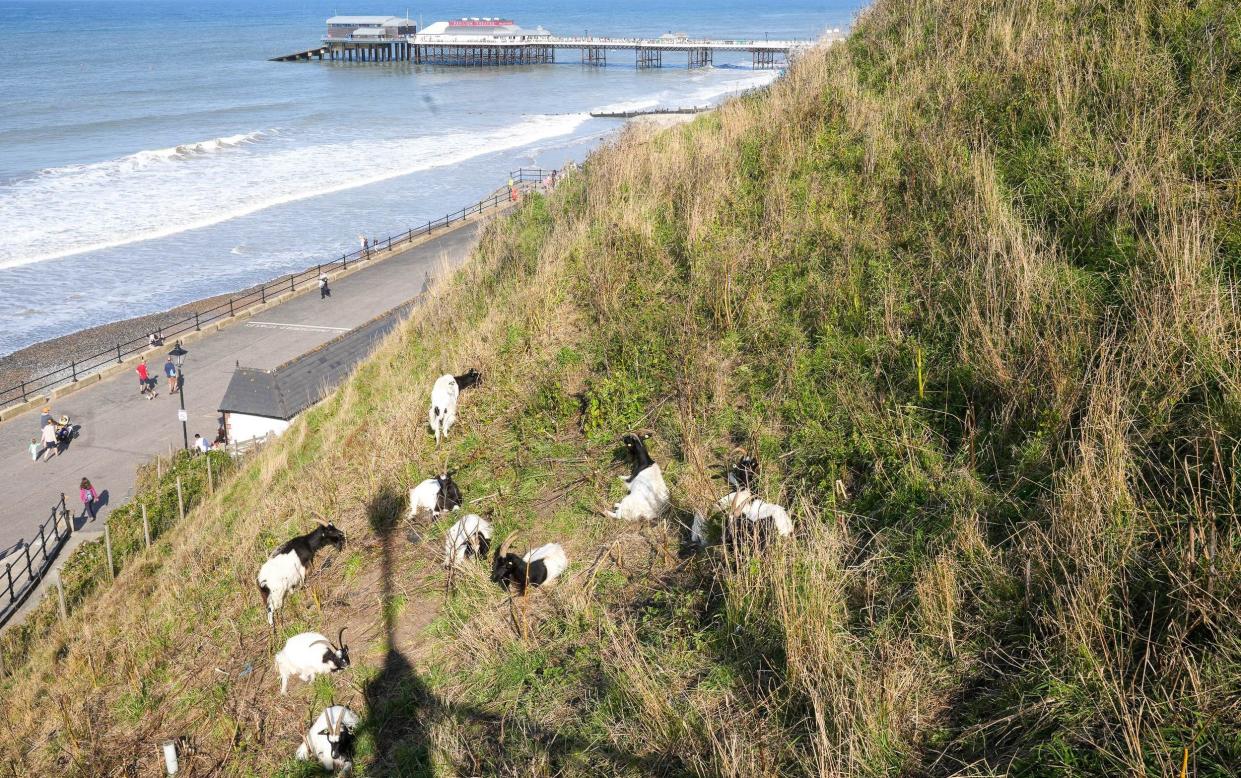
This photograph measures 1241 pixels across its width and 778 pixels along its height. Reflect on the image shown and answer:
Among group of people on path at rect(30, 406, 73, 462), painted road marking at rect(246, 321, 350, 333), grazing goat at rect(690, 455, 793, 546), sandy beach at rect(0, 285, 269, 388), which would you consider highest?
grazing goat at rect(690, 455, 793, 546)

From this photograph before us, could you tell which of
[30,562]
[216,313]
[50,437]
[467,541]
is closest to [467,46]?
[216,313]

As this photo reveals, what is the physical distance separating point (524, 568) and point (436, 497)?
1.89 meters

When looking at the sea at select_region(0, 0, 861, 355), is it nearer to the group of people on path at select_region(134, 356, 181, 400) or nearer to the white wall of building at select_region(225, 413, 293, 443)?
the group of people on path at select_region(134, 356, 181, 400)

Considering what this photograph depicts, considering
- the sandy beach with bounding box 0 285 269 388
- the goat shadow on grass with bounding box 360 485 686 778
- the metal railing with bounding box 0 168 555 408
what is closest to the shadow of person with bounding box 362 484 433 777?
the goat shadow on grass with bounding box 360 485 686 778

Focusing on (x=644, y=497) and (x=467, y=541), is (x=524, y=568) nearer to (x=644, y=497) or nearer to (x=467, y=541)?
(x=467, y=541)

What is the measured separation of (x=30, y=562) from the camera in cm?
1506

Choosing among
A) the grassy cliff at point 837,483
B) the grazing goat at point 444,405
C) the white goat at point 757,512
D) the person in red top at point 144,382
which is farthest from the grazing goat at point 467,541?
the person in red top at point 144,382

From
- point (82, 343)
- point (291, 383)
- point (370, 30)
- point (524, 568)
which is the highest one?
point (370, 30)

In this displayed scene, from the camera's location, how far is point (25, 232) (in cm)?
3975

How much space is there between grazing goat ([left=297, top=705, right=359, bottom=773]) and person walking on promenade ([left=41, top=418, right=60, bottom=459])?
65.1 feet

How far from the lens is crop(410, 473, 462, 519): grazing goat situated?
7.48 metres

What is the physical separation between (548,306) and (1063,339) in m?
5.65

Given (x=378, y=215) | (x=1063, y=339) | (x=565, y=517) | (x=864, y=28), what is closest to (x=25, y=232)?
(x=378, y=215)

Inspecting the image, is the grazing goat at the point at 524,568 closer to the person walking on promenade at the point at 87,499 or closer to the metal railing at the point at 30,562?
the metal railing at the point at 30,562
